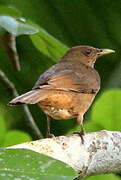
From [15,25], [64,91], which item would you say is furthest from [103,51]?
[15,25]

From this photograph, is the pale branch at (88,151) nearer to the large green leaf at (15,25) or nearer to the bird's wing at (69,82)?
the large green leaf at (15,25)

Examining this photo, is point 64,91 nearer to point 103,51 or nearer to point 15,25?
point 15,25

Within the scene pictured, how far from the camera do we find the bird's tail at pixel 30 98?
6.98 ft

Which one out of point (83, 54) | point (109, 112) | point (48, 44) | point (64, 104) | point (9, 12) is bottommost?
point (83, 54)

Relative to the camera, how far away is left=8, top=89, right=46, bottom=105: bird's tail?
2.13m

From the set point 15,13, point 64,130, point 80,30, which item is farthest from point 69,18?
point 15,13

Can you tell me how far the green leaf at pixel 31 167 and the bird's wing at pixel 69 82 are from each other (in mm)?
1379

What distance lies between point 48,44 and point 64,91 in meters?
A: 0.56

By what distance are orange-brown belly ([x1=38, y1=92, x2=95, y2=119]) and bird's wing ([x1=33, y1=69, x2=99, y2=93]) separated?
0.13 feet

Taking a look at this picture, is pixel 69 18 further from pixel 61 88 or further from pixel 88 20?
pixel 61 88

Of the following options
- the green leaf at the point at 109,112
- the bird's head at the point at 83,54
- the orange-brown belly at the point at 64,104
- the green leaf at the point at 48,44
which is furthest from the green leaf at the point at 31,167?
the bird's head at the point at 83,54

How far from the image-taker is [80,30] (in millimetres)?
3889

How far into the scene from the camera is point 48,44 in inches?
89.0

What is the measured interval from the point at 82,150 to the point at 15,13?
70 cm
